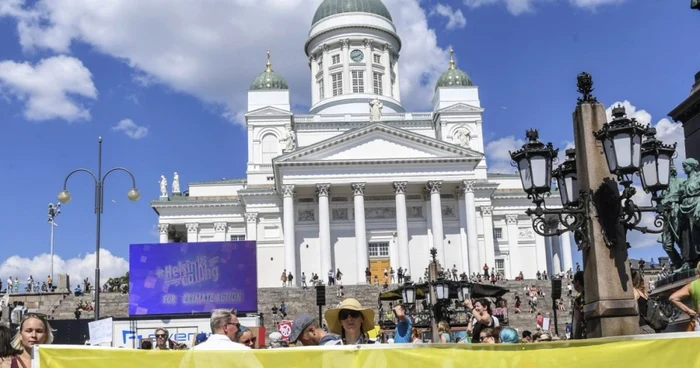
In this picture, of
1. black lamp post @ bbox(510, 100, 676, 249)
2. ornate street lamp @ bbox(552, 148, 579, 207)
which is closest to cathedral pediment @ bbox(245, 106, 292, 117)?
black lamp post @ bbox(510, 100, 676, 249)

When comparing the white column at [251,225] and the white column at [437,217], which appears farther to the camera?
the white column at [251,225]

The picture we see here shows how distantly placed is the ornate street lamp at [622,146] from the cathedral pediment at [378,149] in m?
48.2

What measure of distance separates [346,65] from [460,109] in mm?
11898

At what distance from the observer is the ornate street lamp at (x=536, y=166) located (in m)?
9.54

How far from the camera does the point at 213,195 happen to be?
220 feet

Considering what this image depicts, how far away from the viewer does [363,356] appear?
5.91 meters

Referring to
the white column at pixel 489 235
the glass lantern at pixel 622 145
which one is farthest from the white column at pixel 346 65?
the glass lantern at pixel 622 145


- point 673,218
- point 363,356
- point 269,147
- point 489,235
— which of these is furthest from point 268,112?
point 363,356

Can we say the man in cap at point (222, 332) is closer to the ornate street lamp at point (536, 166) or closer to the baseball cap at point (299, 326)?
the baseball cap at point (299, 326)

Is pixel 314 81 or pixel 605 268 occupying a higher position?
pixel 314 81

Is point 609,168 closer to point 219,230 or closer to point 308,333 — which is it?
point 308,333

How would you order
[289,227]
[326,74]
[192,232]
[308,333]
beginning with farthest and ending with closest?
[326,74] → [192,232] → [289,227] → [308,333]

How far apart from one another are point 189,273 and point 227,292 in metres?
1.37

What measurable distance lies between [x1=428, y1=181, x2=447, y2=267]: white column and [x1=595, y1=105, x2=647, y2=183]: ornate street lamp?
47692mm
